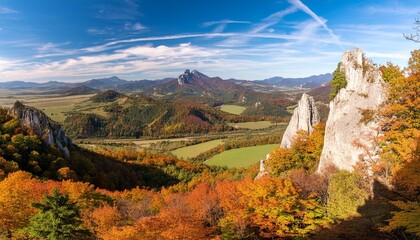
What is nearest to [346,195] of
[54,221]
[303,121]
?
[54,221]

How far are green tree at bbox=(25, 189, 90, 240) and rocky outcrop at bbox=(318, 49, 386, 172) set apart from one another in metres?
44.8

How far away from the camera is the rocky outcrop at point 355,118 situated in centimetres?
5175

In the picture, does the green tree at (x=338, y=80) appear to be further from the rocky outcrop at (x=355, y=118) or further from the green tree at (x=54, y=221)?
the green tree at (x=54, y=221)

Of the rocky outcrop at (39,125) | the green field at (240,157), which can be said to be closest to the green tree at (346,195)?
the rocky outcrop at (39,125)

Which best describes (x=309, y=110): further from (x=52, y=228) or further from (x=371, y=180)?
(x=52, y=228)

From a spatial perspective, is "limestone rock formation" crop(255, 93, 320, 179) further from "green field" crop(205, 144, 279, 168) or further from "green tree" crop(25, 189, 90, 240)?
"green tree" crop(25, 189, 90, 240)

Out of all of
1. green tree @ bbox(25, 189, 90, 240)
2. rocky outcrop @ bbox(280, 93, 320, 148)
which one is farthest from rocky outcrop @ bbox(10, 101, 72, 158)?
green tree @ bbox(25, 189, 90, 240)

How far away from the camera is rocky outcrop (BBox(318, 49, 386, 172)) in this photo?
51750 millimetres

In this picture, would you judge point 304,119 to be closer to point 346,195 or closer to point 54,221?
point 346,195

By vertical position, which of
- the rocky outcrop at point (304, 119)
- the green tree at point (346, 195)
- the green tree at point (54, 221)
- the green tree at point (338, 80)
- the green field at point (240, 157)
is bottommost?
the green field at point (240, 157)

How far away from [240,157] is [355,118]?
100 meters

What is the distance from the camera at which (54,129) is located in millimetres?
116062

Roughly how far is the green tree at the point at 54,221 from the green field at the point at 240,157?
369ft

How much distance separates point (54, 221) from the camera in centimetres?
2983
